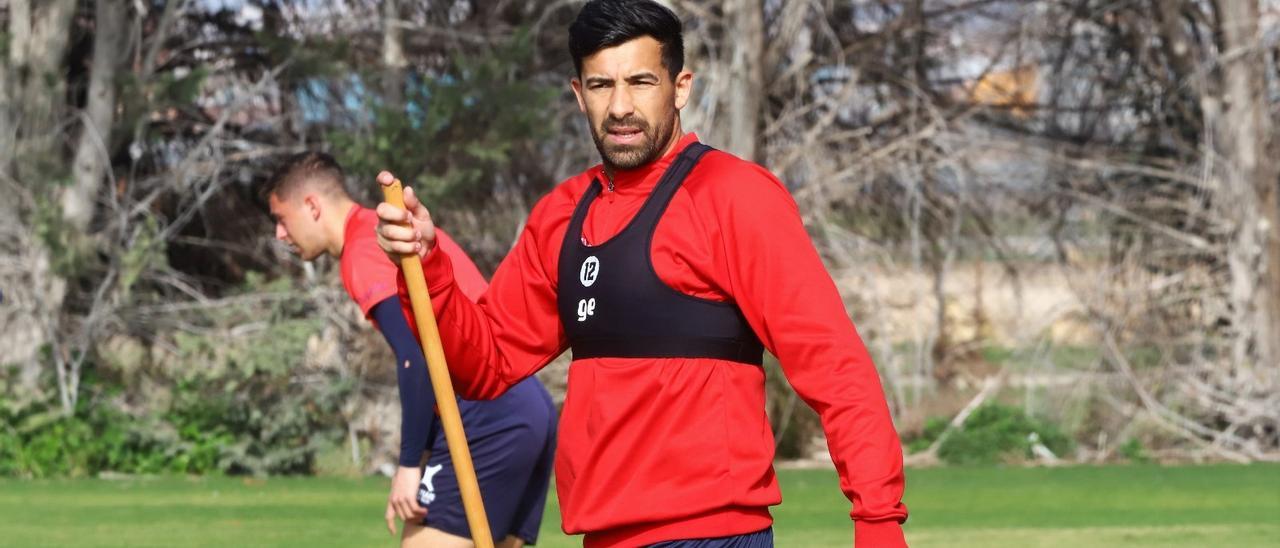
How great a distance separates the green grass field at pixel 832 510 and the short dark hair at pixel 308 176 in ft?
14.3

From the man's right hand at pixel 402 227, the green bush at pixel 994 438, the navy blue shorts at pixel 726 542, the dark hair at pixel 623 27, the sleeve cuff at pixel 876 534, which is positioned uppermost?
the dark hair at pixel 623 27

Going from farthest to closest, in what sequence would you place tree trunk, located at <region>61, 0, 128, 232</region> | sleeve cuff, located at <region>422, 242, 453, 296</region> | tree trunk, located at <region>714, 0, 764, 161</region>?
tree trunk, located at <region>714, 0, 764, 161</region>, tree trunk, located at <region>61, 0, 128, 232</region>, sleeve cuff, located at <region>422, 242, 453, 296</region>

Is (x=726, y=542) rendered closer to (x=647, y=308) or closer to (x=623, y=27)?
(x=647, y=308)

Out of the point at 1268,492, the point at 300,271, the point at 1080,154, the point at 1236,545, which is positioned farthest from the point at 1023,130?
the point at 1236,545

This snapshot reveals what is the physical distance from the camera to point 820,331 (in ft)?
10.8

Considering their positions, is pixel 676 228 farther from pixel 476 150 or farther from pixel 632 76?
pixel 476 150

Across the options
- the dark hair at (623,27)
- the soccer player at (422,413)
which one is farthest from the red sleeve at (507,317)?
the soccer player at (422,413)

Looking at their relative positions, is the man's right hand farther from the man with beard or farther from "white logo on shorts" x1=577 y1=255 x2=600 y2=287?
"white logo on shorts" x1=577 y1=255 x2=600 y2=287

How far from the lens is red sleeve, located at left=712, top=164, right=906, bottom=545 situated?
10.4ft

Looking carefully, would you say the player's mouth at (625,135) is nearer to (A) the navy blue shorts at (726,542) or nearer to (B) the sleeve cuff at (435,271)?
(B) the sleeve cuff at (435,271)

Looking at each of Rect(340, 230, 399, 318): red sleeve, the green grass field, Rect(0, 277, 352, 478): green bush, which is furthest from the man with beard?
Rect(0, 277, 352, 478): green bush

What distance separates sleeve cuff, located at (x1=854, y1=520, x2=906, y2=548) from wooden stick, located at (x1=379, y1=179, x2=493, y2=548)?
2.64ft

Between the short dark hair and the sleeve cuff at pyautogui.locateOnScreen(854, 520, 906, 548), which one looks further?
the short dark hair

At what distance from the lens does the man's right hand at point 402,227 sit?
3477 mm
